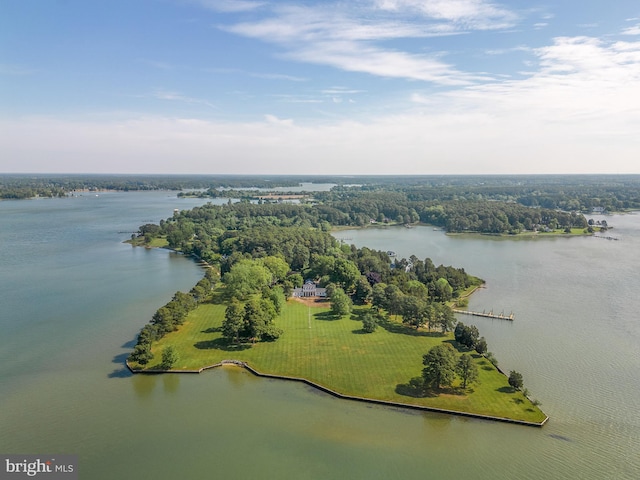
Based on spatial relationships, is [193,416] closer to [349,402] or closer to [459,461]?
[349,402]

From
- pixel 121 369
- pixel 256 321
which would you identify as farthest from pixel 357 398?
pixel 121 369

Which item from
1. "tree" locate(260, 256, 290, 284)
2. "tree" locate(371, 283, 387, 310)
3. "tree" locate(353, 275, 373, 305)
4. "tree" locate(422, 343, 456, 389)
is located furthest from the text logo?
"tree" locate(260, 256, 290, 284)

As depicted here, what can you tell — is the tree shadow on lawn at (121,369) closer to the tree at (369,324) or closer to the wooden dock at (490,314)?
the tree at (369,324)

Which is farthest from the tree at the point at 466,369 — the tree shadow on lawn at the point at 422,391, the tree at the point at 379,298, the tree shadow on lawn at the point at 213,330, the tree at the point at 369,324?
the tree shadow on lawn at the point at 213,330

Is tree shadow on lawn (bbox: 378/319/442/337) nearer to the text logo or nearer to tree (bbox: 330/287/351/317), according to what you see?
tree (bbox: 330/287/351/317)

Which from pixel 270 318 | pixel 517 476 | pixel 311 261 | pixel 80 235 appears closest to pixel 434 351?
pixel 517 476
